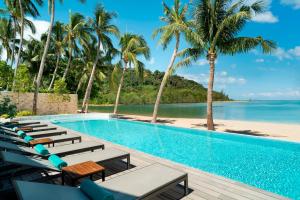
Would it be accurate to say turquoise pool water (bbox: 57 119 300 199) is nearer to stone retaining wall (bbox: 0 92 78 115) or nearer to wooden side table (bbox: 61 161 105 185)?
wooden side table (bbox: 61 161 105 185)

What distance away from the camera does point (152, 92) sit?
58.2 m

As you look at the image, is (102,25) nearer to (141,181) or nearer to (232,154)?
(232,154)

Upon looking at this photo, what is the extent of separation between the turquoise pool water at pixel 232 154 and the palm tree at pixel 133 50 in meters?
8.59

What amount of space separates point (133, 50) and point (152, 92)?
3888cm

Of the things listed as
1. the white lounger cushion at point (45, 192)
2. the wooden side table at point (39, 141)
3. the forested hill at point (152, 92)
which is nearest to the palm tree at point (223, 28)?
the wooden side table at point (39, 141)

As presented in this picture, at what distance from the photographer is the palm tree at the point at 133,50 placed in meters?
18.9

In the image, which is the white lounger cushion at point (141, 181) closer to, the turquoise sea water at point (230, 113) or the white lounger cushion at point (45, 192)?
the white lounger cushion at point (45, 192)

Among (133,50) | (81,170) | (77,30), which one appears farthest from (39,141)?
(77,30)

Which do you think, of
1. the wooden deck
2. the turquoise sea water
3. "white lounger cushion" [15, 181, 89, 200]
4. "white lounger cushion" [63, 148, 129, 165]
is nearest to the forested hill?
the turquoise sea water

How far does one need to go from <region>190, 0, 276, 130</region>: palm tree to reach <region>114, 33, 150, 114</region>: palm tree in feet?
25.6

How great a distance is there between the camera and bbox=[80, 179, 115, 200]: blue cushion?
2.58 m

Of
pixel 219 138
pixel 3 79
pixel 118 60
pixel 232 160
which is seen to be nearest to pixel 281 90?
pixel 118 60

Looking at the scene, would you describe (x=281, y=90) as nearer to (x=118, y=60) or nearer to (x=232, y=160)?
(x=118, y=60)

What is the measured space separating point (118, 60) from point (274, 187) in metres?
17.1
